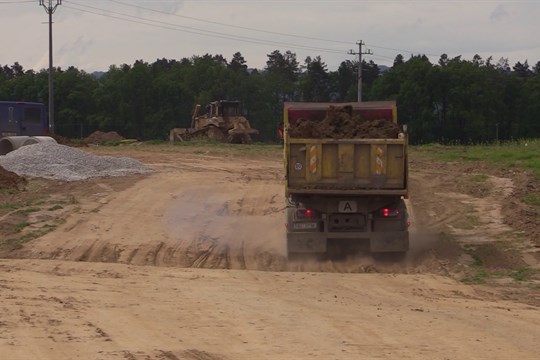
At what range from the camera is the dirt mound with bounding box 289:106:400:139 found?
15.8 meters

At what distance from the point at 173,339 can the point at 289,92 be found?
88656 mm

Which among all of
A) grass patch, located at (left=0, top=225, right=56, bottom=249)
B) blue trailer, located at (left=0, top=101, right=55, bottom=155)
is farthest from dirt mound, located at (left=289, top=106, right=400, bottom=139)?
blue trailer, located at (left=0, top=101, right=55, bottom=155)

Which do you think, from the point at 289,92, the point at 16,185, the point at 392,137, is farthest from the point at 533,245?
the point at 289,92

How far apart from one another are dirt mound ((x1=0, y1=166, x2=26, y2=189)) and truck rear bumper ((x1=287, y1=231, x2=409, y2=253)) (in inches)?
463

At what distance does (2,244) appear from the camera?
17.8m

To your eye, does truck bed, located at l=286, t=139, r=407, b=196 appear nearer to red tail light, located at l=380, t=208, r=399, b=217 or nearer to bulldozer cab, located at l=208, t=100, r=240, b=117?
red tail light, located at l=380, t=208, r=399, b=217

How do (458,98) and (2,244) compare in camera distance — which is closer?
(2,244)

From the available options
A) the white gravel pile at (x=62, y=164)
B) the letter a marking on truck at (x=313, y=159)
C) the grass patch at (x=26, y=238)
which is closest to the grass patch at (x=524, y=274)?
the letter a marking on truck at (x=313, y=159)

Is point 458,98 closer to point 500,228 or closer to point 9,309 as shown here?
point 500,228

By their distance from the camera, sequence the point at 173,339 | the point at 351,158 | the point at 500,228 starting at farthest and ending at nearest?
the point at 500,228 → the point at 351,158 → the point at 173,339

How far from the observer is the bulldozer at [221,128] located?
196ft

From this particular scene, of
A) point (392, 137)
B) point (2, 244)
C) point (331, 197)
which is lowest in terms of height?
point (2, 244)

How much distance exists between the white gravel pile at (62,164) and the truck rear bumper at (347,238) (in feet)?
42.0

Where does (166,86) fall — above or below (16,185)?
above
